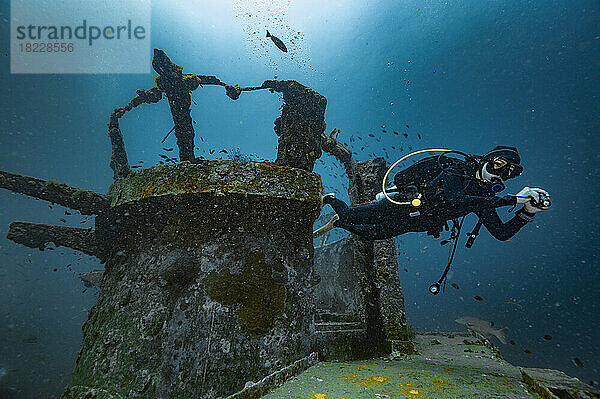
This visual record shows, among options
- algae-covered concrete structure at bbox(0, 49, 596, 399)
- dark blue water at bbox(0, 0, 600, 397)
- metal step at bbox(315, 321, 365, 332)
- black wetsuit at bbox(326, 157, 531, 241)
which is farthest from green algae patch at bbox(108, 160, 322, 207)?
dark blue water at bbox(0, 0, 600, 397)

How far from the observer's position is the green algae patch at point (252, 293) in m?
3.01

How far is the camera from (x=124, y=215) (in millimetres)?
3596

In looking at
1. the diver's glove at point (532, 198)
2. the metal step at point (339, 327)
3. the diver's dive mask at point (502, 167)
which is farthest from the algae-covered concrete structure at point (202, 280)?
the metal step at point (339, 327)

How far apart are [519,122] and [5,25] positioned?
259ft

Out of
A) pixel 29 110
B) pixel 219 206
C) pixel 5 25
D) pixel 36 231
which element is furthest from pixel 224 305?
pixel 29 110

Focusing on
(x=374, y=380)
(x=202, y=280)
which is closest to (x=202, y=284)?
(x=202, y=280)

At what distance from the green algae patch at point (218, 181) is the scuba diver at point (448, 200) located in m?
0.89

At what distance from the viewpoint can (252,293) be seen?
3.11 meters

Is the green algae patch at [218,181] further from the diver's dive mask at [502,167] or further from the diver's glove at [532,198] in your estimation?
the diver's glove at [532,198]

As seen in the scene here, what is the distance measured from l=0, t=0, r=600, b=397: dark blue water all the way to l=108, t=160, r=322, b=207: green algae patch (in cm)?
1877

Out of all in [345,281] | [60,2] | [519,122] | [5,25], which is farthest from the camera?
[519,122]

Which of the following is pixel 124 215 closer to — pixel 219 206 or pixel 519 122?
pixel 219 206

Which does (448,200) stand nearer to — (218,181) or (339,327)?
(218,181)

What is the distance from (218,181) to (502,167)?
3695mm
